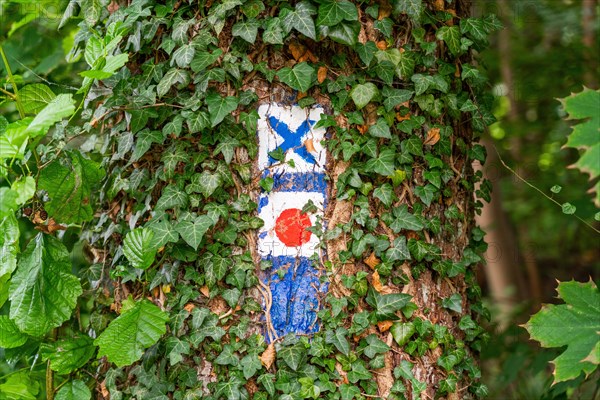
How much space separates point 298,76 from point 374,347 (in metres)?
0.90

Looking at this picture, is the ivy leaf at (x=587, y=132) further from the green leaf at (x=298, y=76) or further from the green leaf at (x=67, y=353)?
the green leaf at (x=67, y=353)

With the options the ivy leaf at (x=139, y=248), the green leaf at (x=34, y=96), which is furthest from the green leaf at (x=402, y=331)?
the green leaf at (x=34, y=96)

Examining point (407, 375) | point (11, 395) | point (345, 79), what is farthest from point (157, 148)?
point (407, 375)

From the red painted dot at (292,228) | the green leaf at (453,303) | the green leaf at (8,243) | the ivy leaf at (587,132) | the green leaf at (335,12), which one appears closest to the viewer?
the ivy leaf at (587,132)

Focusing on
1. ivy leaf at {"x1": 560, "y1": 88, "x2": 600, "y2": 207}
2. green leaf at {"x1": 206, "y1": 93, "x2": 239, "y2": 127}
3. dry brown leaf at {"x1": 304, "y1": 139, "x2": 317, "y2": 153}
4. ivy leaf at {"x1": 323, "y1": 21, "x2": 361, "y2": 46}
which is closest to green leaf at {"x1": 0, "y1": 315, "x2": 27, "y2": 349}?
green leaf at {"x1": 206, "y1": 93, "x2": 239, "y2": 127}

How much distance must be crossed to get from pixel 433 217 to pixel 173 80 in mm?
991

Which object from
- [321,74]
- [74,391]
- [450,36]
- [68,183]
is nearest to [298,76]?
[321,74]

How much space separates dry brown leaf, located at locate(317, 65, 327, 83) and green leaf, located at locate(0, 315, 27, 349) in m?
1.27

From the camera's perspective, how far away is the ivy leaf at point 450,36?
2.06 meters

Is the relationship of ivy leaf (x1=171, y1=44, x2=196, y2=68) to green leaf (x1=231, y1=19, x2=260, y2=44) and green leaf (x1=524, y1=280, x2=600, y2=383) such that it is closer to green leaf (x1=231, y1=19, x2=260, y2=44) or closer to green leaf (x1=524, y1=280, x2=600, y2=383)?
green leaf (x1=231, y1=19, x2=260, y2=44)

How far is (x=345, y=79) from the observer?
1.96 meters

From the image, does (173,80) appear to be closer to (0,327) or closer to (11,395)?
(0,327)

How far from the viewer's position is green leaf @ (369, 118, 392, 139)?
1954 millimetres

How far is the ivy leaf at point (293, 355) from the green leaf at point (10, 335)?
33.0 inches
